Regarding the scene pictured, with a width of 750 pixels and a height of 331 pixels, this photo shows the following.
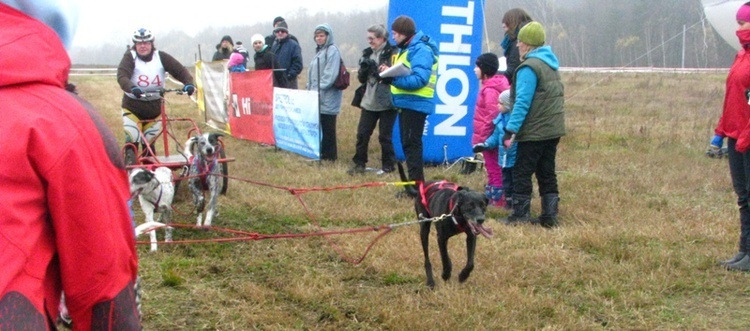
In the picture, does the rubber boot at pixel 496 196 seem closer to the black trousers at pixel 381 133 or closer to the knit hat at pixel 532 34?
the black trousers at pixel 381 133

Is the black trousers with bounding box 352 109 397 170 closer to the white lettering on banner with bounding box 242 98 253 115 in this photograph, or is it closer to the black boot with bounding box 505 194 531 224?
the black boot with bounding box 505 194 531 224

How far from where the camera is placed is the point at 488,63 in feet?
23.1

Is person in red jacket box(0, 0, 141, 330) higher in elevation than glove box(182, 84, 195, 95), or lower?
higher

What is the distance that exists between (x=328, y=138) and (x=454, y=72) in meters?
1.81

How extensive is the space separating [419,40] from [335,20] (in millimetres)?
33880

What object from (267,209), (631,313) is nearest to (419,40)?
(267,209)

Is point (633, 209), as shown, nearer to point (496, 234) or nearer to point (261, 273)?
point (496, 234)

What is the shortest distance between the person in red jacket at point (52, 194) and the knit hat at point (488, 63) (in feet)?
19.8

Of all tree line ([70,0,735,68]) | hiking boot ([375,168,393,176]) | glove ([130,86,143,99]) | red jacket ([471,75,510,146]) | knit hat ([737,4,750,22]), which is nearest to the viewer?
knit hat ([737,4,750,22])

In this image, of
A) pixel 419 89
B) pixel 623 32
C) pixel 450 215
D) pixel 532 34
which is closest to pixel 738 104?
pixel 532 34

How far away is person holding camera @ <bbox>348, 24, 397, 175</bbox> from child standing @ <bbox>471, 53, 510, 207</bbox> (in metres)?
1.06

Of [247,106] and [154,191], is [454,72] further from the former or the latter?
[154,191]

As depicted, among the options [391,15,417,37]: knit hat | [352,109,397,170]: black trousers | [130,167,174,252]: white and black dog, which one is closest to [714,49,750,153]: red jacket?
[391,15,417,37]: knit hat

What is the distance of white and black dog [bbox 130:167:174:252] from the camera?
5531 millimetres
